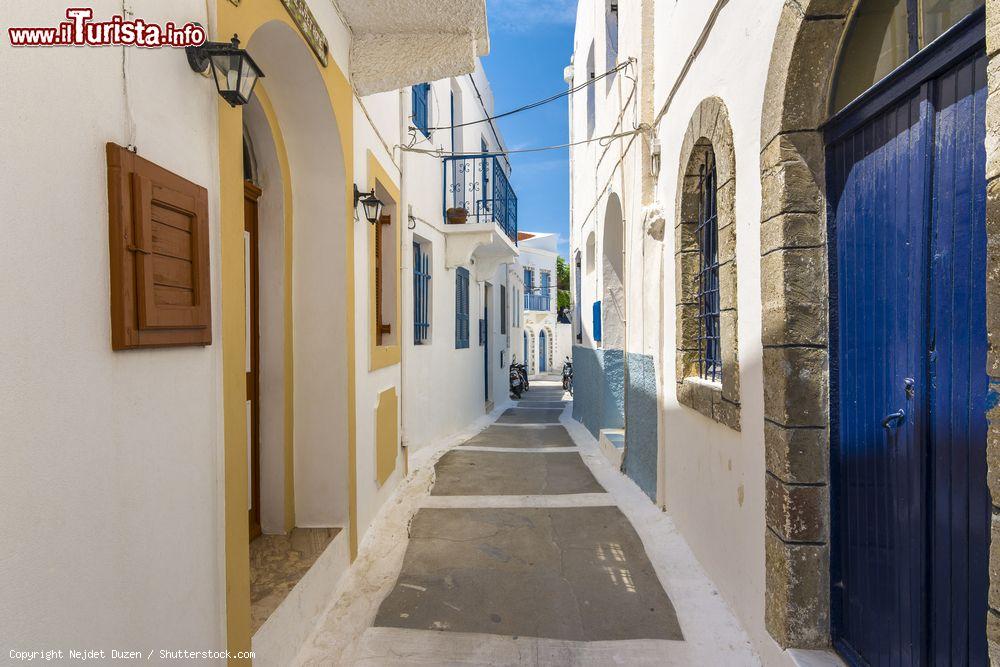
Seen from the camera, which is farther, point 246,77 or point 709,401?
point 709,401

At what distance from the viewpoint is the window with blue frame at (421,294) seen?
7449 mm

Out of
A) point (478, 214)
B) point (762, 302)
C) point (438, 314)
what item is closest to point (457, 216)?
point (478, 214)

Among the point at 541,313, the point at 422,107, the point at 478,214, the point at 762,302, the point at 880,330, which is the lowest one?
the point at 880,330

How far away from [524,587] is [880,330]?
2.45 meters

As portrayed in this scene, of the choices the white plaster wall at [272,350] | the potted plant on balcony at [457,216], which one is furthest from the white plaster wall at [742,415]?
the potted plant on balcony at [457,216]

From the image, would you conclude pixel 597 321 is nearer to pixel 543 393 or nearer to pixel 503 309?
pixel 503 309

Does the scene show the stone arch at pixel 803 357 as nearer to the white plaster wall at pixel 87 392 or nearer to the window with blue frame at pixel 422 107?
the white plaster wall at pixel 87 392

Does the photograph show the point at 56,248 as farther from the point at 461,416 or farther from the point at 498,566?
the point at 461,416

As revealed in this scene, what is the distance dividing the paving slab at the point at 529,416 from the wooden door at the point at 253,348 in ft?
25.4

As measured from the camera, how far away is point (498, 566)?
12.6 feet

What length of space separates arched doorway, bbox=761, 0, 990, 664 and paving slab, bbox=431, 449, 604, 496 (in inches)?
123

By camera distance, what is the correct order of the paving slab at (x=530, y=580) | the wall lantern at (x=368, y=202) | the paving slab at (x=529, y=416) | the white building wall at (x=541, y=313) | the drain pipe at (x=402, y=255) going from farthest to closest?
1. the white building wall at (x=541, y=313)
2. the paving slab at (x=529, y=416)
3. the drain pipe at (x=402, y=255)
4. the wall lantern at (x=368, y=202)
5. the paving slab at (x=530, y=580)

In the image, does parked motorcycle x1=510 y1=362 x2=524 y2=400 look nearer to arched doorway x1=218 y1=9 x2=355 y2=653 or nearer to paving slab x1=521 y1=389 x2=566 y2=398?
paving slab x1=521 y1=389 x2=566 y2=398

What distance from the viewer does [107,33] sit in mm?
1595
